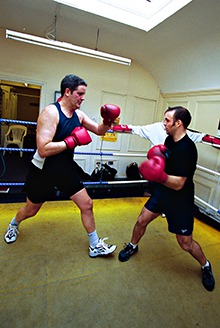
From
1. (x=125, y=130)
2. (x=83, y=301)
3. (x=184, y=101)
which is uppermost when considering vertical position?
(x=184, y=101)

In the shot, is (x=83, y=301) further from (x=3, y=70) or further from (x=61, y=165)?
(x=3, y=70)

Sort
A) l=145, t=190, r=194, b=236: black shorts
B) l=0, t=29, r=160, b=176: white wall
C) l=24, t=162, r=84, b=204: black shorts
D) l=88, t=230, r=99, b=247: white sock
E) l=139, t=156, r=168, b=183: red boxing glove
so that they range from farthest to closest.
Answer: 1. l=0, t=29, r=160, b=176: white wall
2. l=88, t=230, r=99, b=247: white sock
3. l=24, t=162, r=84, b=204: black shorts
4. l=145, t=190, r=194, b=236: black shorts
5. l=139, t=156, r=168, b=183: red boxing glove

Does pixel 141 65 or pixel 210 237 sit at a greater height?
pixel 141 65

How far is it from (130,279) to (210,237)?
4.02 feet

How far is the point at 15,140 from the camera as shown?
5.56 meters

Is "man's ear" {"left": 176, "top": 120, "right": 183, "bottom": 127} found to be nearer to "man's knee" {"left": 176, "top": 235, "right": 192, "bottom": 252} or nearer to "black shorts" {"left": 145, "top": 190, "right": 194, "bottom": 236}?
"black shorts" {"left": 145, "top": 190, "right": 194, "bottom": 236}

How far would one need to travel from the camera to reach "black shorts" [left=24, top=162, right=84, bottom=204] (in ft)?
5.07

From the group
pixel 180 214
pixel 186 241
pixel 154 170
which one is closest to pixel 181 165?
pixel 154 170

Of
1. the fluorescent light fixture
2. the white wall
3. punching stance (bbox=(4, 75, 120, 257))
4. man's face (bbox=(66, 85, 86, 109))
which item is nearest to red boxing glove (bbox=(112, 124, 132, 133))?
punching stance (bbox=(4, 75, 120, 257))

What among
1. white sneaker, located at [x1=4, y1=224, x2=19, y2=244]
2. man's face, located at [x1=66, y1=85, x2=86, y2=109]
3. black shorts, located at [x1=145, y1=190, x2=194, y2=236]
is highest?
man's face, located at [x1=66, y1=85, x2=86, y2=109]

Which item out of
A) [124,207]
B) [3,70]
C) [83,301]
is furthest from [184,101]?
[83,301]

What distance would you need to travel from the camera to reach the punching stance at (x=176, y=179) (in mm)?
1271

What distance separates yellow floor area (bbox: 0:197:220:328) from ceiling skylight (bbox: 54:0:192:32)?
248cm

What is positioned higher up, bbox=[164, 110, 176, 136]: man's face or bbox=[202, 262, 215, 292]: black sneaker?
bbox=[164, 110, 176, 136]: man's face
